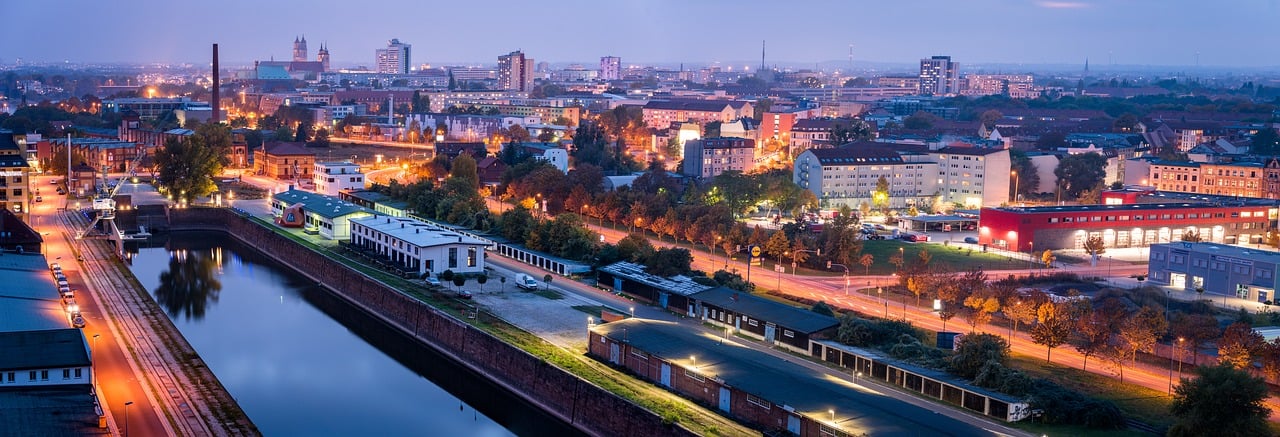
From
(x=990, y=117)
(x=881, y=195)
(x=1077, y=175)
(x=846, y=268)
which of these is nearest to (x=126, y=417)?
(x=846, y=268)

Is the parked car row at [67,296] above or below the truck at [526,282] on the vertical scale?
below

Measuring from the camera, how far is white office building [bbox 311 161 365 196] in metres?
27.1

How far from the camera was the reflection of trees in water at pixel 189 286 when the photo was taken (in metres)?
15.7

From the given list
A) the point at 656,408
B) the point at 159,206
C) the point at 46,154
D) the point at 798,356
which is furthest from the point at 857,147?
the point at 46,154

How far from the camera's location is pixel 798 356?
1172cm

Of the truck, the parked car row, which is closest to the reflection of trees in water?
the parked car row

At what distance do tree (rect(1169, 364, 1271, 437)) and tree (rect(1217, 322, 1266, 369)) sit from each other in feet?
6.14

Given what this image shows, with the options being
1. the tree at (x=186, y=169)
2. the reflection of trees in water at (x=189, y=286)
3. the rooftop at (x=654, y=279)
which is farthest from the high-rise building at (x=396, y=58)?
the rooftop at (x=654, y=279)

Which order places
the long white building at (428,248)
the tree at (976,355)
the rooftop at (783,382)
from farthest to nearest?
the long white building at (428,248), the tree at (976,355), the rooftop at (783,382)

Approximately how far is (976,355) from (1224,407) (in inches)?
83.8

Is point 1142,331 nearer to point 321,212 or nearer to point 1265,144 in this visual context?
point 321,212

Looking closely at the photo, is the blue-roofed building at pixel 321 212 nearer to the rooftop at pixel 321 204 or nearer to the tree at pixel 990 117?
the rooftop at pixel 321 204

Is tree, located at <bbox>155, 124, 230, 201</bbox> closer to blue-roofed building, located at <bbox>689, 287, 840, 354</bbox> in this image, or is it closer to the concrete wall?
the concrete wall

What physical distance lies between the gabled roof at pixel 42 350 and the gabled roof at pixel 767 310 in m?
6.23
